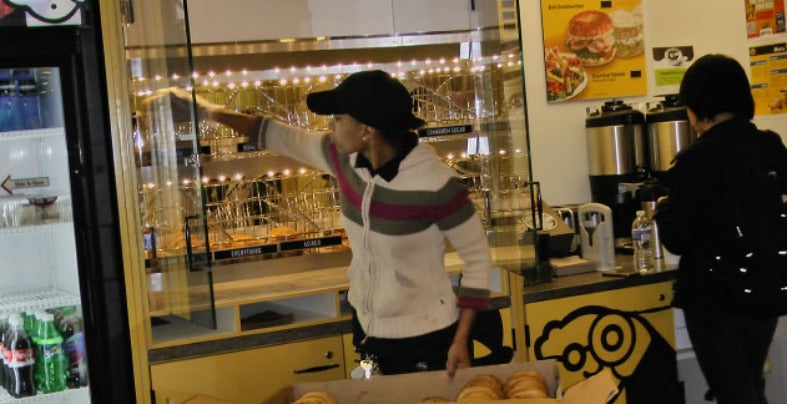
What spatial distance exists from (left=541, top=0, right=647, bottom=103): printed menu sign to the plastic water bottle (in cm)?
96

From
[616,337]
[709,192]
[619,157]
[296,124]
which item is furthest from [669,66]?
[296,124]

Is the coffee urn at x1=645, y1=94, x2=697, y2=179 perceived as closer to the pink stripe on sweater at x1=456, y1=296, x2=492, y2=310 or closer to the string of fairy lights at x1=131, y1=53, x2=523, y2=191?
the string of fairy lights at x1=131, y1=53, x2=523, y2=191

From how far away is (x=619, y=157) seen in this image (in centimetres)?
532

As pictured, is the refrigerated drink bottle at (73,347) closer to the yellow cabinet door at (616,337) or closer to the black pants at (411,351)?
the black pants at (411,351)

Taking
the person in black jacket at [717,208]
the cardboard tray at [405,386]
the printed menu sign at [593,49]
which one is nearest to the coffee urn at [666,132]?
the printed menu sign at [593,49]

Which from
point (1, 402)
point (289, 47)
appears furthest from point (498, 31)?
point (1, 402)

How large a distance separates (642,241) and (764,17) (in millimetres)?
2017

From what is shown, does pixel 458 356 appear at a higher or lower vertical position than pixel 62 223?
lower

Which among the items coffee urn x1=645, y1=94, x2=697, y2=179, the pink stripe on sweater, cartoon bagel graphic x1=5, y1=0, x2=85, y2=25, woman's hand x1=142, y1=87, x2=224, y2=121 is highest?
cartoon bagel graphic x1=5, y1=0, x2=85, y2=25

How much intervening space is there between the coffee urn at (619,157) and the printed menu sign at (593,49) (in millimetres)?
198

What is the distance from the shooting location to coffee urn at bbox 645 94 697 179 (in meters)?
5.21

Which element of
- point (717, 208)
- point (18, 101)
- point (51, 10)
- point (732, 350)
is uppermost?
→ point (51, 10)

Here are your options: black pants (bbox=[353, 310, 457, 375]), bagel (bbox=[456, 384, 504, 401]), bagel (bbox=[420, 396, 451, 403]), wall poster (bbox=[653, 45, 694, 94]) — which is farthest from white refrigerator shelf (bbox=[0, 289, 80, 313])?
wall poster (bbox=[653, 45, 694, 94])

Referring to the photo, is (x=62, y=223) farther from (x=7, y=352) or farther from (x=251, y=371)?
(x=251, y=371)
